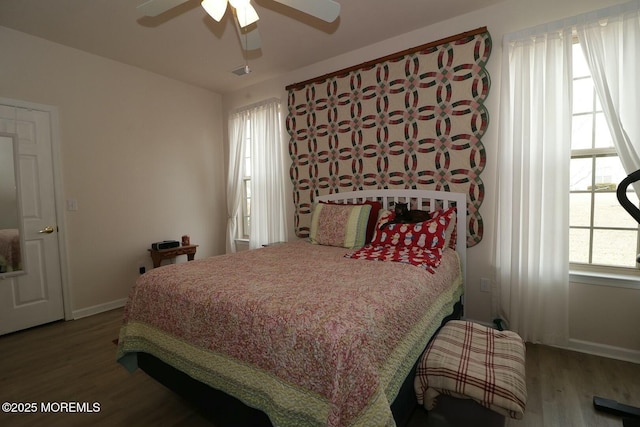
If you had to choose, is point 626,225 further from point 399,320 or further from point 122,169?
point 122,169

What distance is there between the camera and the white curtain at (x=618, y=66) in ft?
6.42

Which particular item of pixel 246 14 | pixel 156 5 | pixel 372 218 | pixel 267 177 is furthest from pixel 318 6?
pixel 267 177

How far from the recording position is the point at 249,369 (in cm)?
126

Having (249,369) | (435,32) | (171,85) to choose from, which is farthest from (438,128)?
(171,85)

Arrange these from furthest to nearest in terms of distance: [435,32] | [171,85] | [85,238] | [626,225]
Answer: [171,85], [85,238], [435,32], [626,225]

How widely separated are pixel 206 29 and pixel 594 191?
3399 mm

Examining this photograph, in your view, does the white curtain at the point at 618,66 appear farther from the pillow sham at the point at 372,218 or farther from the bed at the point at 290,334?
the pillow sham at the point at 372,218

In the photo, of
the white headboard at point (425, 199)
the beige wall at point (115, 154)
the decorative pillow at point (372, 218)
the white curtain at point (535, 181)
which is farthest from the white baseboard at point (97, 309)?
the white curtain at point (535, 181)

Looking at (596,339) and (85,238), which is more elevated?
(85,238)

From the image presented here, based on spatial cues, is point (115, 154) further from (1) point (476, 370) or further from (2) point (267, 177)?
(1) point (476, 370)

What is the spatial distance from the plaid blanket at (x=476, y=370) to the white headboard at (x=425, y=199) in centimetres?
101

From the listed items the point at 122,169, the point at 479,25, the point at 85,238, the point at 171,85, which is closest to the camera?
the point at 479,25

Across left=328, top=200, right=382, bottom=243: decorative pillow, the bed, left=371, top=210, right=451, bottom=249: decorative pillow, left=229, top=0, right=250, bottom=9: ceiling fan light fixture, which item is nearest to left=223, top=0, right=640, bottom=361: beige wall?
left=371, top=210, right=451, bottom=249: decorative pillow

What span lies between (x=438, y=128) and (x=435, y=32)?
84 centimetres
